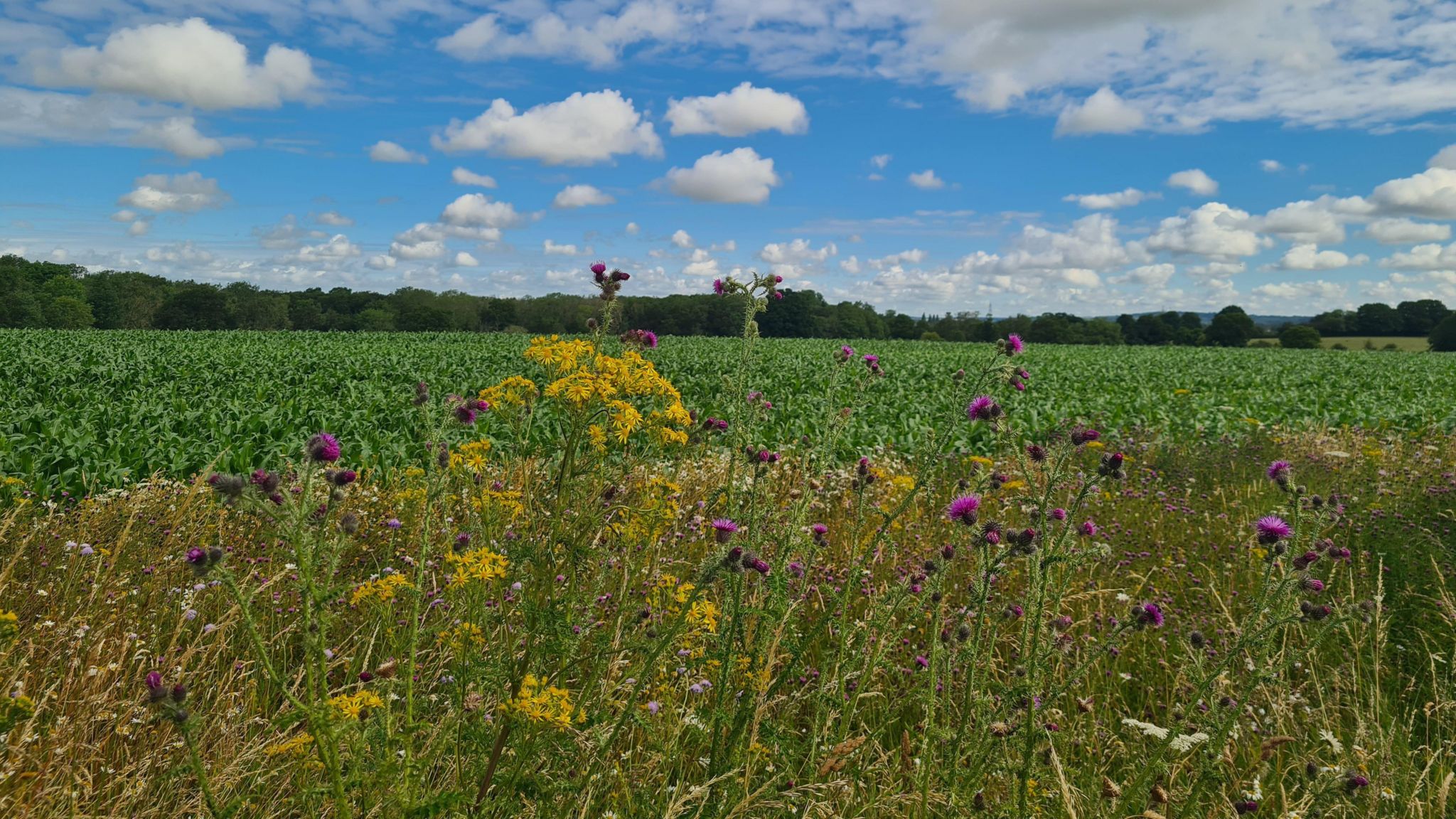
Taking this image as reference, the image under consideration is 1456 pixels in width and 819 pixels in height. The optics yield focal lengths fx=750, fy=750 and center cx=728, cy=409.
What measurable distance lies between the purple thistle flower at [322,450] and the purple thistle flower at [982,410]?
2.23 m

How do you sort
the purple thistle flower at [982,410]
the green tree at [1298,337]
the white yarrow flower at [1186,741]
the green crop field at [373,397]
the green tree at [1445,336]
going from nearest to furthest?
the white yarrow flower at [1186,741] < the purple thistle flower at [982,410] < the green crop field at [373,397] < the green tree at [1445,336] < the green tree at [1298,337]

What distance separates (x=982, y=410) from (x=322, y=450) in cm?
238

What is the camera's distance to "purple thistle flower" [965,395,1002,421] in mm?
2992

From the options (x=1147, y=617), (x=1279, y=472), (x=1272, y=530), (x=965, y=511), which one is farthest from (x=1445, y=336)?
(x=965, y=511)

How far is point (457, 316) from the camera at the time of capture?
242 feet

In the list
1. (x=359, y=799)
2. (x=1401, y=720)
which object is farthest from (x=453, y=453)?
(x=1401, y=720)

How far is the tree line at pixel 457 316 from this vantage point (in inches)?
2628

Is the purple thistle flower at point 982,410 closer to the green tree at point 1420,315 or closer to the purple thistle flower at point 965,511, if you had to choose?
the purple thistle flower at point 965,511

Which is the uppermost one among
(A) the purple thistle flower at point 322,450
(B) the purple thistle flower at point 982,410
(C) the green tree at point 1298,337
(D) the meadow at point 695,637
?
(C) the green tree at point 1298,337

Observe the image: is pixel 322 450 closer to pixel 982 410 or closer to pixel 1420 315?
pixel 982 410

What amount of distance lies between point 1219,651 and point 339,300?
87.1 metres

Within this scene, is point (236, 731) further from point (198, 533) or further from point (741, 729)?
point (198, 533)

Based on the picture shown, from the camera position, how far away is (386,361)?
2084 cm

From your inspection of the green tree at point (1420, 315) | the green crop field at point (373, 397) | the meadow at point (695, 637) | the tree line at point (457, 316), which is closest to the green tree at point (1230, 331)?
the tree line at point (457, 316)
